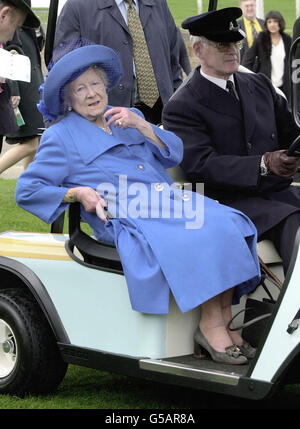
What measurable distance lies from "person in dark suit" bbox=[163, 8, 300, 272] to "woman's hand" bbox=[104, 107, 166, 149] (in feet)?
0.65

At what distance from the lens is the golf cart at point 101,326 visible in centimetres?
334

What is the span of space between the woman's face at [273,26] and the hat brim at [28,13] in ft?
14.5

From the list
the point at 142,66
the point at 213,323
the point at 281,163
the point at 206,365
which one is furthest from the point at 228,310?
the point at 142,66

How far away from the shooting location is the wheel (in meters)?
4.09

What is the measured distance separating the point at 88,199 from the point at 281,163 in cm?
73

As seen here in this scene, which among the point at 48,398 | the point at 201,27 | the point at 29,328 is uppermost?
the point at 201,27

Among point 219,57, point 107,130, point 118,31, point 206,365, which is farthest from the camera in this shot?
point 118,31

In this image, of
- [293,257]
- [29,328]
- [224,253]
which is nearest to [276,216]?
[224,253]

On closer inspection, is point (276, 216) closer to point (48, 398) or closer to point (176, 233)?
point (176, 233)

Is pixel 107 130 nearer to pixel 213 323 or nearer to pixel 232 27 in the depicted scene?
pixel 232 27

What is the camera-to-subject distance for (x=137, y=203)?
394 cm

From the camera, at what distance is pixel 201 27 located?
4.25 metres

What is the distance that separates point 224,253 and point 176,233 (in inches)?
7.3

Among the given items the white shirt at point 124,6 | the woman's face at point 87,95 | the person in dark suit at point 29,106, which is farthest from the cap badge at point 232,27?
the person in dark suit at point 29,106
